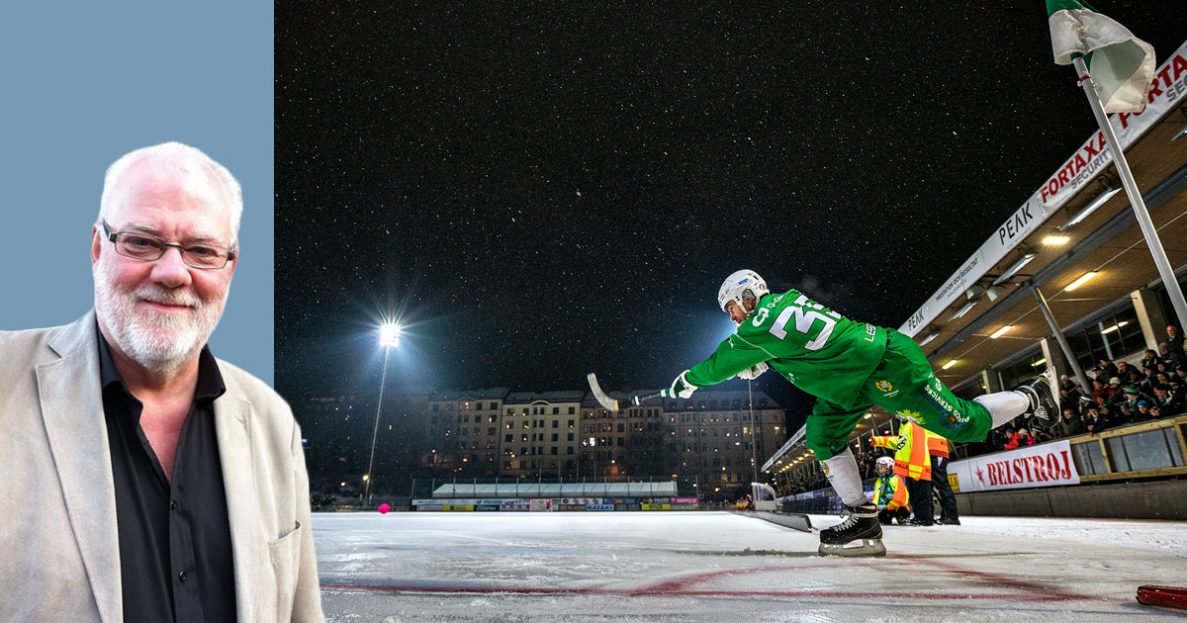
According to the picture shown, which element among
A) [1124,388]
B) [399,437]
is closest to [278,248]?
Result: [1124,388]

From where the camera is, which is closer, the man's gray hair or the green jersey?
the man's gray hair

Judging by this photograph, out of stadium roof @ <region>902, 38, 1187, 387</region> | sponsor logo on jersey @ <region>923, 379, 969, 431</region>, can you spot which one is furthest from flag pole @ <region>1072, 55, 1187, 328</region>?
stadium roof @ <region>902, 38, 1187, 387</region>

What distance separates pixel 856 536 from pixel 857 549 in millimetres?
131

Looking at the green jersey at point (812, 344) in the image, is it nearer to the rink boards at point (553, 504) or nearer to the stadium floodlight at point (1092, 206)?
the stadium floodlight at point (1092, 206)

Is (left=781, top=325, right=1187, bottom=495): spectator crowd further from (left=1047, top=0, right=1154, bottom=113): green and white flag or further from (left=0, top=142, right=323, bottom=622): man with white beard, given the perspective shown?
(left=0, top=142, right=323, bottom=622): man with white beard

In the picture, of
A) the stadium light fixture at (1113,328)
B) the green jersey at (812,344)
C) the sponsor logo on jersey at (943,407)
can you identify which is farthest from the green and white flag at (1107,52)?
the stadium light fixture at (1113,328)

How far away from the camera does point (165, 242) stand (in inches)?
45.2

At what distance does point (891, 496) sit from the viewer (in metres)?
9.20

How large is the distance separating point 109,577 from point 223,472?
0.30 metres

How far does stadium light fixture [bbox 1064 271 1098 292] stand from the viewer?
11222 millimetres

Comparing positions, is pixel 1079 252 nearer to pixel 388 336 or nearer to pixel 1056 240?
pixel 1056 240

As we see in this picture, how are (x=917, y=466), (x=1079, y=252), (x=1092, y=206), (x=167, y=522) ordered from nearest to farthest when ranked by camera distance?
(x=167, y=522), (x=1092, y=206), (x=917, y=466), (x=1079, y=252)

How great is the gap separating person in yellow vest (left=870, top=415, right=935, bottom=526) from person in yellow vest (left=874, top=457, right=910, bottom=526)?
1.21ft

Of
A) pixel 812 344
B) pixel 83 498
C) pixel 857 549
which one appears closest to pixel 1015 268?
pixel 812 344
